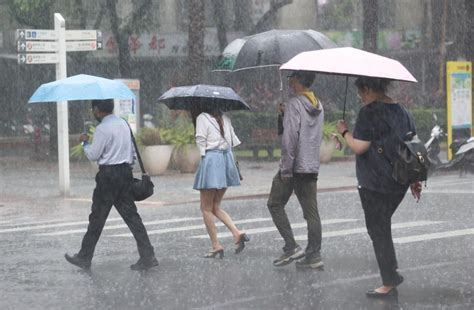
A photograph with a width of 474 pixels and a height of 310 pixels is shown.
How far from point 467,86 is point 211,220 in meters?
16.4

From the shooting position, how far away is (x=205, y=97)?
11570 millimetres

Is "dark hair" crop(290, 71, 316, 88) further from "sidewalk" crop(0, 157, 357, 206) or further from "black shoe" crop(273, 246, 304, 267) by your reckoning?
"sidewalk" crop(0, 157, 357, 206)

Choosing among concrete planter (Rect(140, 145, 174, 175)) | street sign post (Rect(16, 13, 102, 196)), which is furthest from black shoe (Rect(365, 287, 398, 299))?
concrete planter (Rect(140, 145, 174, 175))

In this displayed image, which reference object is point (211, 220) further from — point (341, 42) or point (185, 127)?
point (341, 42)

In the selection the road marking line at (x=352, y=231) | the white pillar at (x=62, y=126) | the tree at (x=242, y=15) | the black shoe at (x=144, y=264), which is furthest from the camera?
the tree at (x=242, y=15)

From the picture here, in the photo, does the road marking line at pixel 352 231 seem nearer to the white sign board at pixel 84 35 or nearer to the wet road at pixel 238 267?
the wet road at pixel 238 267

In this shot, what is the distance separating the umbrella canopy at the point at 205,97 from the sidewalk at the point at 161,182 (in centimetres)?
710

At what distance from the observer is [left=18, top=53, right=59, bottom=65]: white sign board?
20.2 metres

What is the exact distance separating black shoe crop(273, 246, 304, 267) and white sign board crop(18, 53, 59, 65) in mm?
10512

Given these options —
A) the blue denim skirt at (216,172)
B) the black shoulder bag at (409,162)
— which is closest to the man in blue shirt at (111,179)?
the blue denim skirt at (216,172)

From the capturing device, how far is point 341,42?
4475cm

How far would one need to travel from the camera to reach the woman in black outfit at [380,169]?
8.88m

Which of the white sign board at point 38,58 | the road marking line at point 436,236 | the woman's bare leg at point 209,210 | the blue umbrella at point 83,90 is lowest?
the road marking line at point 436,236

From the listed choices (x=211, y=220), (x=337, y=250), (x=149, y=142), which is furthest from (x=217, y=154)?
(x=149, y=142)
